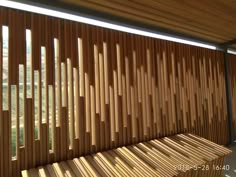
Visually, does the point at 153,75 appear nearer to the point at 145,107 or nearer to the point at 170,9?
the point at 145,107

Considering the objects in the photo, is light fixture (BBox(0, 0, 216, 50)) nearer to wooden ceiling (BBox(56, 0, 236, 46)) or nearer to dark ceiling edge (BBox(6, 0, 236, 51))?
dark ceiling edge (BBox(6, 0, 236, 51))

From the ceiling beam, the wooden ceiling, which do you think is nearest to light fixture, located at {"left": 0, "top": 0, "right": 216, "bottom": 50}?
the wooden ceiling

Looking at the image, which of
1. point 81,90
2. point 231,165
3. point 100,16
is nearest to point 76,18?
point 100,16

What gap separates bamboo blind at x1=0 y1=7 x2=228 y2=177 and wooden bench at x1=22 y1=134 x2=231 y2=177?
20 centimetres

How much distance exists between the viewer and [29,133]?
246cm

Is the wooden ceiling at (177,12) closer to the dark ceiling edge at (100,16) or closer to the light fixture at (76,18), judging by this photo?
the dark ceiling edge at (100,16)

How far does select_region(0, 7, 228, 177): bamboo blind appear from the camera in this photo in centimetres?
240

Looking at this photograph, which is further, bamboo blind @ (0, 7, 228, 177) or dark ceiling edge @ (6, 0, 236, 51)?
dark ceiling edge @ (6, 0, 236, 51)

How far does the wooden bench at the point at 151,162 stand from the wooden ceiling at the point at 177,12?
200cm

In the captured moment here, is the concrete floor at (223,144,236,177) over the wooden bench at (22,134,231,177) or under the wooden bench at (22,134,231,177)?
under

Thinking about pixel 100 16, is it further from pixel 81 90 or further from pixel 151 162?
pixel 151 162

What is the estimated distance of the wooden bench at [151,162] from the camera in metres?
2.45

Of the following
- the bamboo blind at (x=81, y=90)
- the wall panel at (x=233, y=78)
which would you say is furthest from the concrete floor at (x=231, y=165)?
the wall panel at (x=233, y=78)

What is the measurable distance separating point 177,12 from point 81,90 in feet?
6.25
